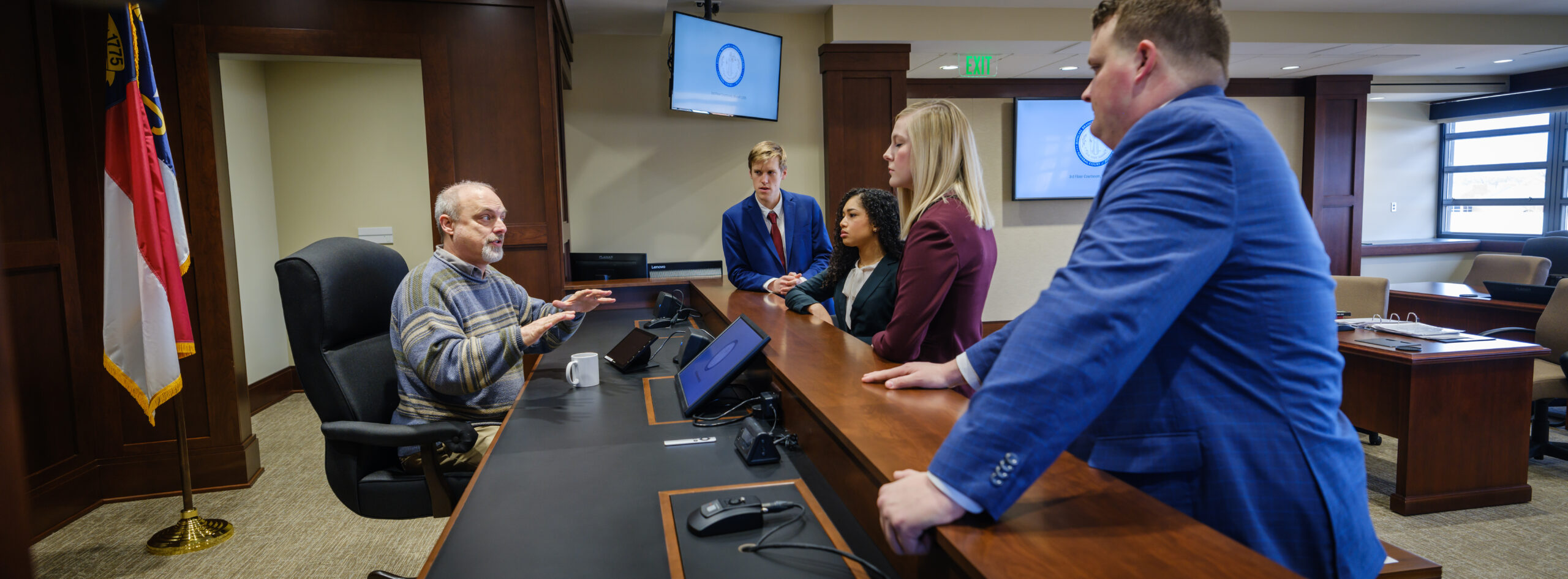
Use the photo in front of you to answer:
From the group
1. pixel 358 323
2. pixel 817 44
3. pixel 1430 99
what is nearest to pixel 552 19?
pixel 817 44

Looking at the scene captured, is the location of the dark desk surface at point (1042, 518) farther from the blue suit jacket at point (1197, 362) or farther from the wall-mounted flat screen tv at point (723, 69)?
the wall-mounted flat screen tv at point (723, 69)

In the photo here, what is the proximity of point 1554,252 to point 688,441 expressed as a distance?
23.3 ft

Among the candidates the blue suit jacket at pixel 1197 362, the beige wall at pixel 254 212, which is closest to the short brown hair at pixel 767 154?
the blue suit jacket at pixel 1197 362

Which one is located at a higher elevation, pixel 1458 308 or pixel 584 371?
pixel 584 371

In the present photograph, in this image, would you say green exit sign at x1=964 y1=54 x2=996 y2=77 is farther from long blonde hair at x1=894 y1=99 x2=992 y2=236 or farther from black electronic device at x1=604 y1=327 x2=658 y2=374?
black electronic device at x1=604 y1=327 x2=658 y2=374

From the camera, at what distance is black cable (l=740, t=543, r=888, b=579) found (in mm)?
997

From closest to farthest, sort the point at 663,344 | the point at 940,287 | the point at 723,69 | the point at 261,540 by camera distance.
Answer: the point at 940,287 < the point at 663,344 < the point at 261,540 < the point at 723,69

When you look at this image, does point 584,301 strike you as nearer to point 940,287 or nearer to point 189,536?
point 940,287

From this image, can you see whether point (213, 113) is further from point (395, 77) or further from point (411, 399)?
point (411, 399)

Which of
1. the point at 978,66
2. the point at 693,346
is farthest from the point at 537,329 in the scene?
the point at 978,66

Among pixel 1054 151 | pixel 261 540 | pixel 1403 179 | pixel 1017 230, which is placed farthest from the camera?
pixel 1403 179

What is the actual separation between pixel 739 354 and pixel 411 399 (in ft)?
3.49

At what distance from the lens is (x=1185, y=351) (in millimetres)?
912

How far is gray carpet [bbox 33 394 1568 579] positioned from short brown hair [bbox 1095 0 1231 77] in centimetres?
257
